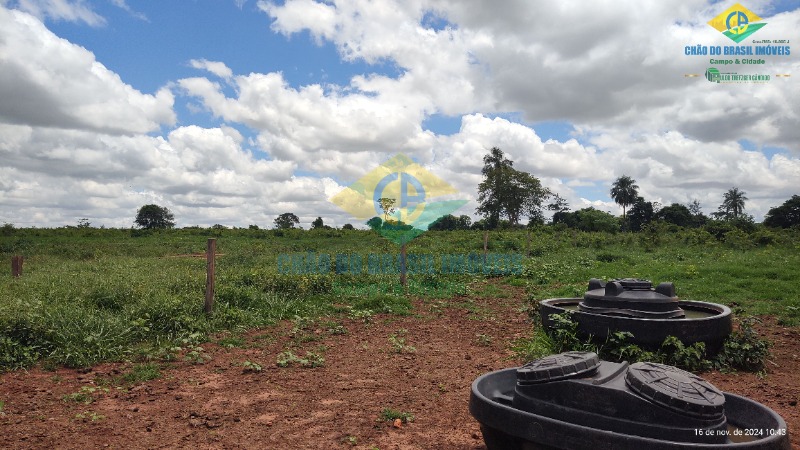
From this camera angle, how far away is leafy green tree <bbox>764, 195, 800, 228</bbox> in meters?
48.6

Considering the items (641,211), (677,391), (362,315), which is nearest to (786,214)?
(641,211)

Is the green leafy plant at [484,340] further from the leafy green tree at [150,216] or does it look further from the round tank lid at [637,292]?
the leafy green tree at [150,216]

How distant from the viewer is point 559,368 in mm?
2635

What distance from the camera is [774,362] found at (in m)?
5.71

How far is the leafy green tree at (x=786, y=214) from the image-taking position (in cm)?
4862

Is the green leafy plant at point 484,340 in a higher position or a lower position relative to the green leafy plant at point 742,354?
lower

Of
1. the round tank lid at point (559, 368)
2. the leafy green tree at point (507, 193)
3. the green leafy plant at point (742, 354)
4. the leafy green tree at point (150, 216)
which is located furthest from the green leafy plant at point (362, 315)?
the leafy green tree at point (150, 216)

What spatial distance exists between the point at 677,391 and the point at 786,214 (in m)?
60.0

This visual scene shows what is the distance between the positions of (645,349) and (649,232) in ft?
78.0

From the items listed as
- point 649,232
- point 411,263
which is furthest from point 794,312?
point 649,232

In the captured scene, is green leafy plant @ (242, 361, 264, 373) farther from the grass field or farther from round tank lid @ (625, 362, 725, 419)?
round tank lid @ (625, 362, 725, 419)

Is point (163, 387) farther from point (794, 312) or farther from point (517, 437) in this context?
point (794, 312)

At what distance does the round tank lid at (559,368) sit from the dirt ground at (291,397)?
1.09 m

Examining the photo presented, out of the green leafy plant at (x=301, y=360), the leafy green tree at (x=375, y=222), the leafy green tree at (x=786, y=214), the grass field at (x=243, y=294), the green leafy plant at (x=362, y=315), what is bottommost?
the green leafy plant at (x=301, y=360)
